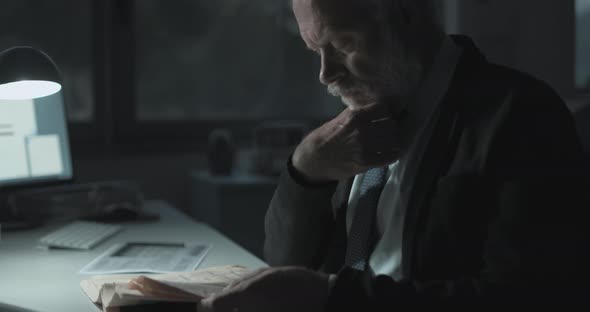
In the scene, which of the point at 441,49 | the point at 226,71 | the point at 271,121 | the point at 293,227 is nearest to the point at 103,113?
the point at 226,71

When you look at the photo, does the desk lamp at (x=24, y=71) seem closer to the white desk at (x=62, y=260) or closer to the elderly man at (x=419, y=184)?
the white desk at (x=62, y=260)

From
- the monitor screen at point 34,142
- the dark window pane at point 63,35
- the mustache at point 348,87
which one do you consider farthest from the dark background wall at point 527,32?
the dark window pane at point 63,35

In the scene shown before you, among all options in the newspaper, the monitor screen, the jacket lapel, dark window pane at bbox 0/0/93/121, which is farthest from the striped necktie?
dark window pane at bbox 0/0/93/121

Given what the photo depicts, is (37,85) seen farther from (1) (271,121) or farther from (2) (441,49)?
(1) (271,121)

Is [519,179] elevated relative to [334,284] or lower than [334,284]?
elevated

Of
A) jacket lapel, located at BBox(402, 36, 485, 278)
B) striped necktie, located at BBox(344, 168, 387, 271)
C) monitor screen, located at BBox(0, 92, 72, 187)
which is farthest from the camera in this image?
monitor screen, located at BBox(0, 92, 72, 187)

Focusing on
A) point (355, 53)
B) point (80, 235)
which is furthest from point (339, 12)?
point (80, 235)

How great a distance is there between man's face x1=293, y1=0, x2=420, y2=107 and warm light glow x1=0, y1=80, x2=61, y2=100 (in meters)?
0.67

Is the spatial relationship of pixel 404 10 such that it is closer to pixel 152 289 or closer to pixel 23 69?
pixel 152 289

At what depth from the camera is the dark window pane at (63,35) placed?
2.66 meters

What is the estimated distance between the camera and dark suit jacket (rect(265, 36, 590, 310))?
2.51 feet

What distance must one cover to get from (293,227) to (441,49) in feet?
1.38

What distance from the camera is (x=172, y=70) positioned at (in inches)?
118

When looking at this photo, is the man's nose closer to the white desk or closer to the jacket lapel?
the jacket lapel
